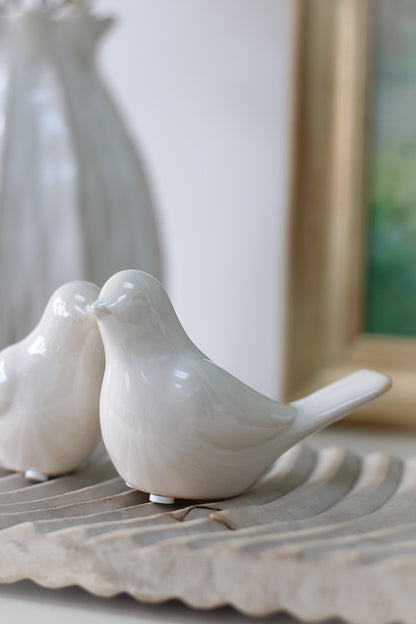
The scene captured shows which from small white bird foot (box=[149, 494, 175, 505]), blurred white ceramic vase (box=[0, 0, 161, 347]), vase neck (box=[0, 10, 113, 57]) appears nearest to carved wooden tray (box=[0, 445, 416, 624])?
small white bird foot (box=[149, 494, 175, 505])

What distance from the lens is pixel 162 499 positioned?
1.28ft

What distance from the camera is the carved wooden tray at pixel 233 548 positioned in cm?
31

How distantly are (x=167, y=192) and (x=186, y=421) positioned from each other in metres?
0.61

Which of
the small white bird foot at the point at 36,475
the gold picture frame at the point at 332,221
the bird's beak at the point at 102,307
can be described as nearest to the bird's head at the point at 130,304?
the bird's beak at the point at 102,307

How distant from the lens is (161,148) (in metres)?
0.94

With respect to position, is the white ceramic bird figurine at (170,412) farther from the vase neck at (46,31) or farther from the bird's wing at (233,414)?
the vase neck at (46,31)

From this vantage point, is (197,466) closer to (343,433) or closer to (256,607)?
(256,607)

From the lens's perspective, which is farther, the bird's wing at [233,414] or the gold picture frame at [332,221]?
the gold picture frame at [332,221]

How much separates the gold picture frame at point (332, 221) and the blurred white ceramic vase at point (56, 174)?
0.72 feet

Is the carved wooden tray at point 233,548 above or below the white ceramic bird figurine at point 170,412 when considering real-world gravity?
below

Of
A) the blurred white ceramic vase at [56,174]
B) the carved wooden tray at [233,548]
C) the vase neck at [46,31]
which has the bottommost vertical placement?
the carved wooden tray at [233,548]

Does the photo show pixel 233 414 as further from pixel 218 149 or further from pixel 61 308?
pixel 218 149

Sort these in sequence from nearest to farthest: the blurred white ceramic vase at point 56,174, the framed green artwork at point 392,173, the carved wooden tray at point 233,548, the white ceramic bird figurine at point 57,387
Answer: the carved wooden tray at point 233,548 → the white ceramic bird figurine at point 57,387 → the blurred white ceramic vase at point 56,174 → the framed green artwork at point 392,173

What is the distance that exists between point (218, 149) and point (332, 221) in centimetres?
18
